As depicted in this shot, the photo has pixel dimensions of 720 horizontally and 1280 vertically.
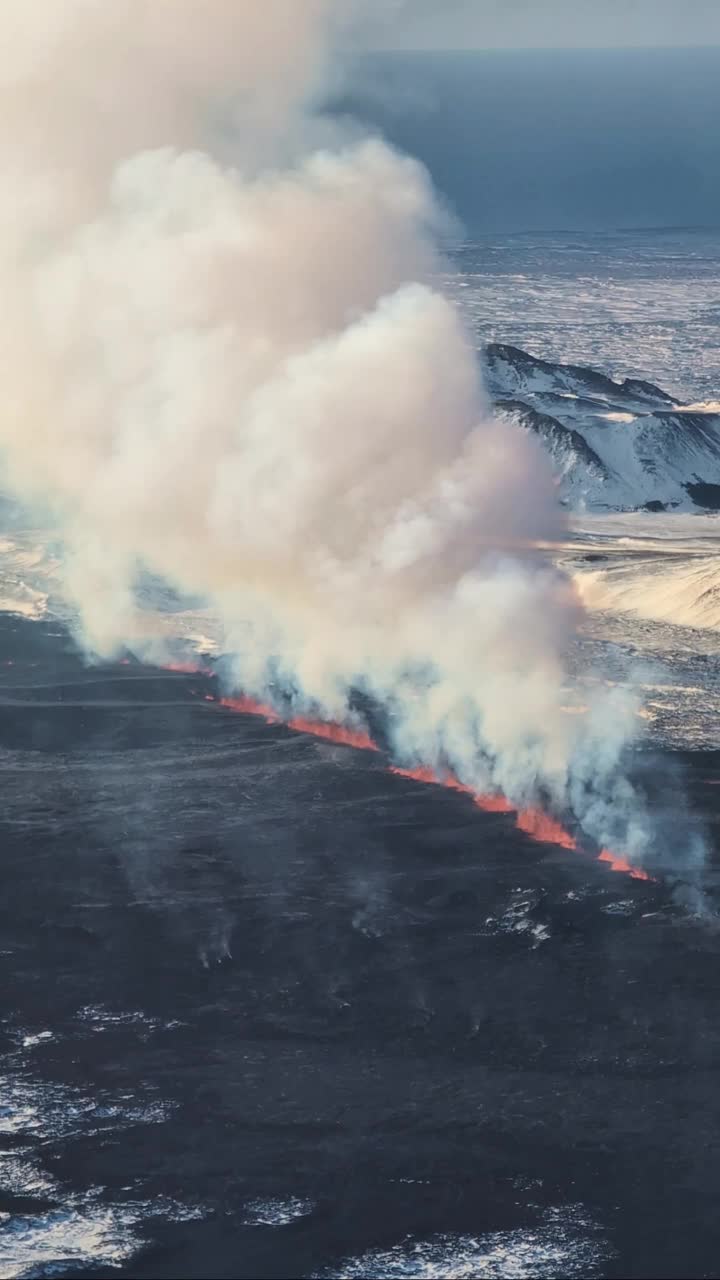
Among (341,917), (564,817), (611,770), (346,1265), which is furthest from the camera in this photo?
(611,770)

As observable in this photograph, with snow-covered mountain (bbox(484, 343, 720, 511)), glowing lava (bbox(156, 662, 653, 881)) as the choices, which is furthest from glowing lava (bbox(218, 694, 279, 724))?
snow-covered mountain (bbox(484, 343, 720, 511))

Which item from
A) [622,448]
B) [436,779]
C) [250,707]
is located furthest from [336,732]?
[622,448]

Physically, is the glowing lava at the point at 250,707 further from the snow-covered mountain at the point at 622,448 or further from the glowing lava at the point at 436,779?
the snow-covered mountain at the point at 622,448

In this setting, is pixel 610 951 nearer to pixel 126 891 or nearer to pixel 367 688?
pixel 126 891

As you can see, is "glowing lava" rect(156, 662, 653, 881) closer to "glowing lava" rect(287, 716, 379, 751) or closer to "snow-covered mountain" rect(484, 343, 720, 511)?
"glowing lava" rect(287, 716, 379, 751)

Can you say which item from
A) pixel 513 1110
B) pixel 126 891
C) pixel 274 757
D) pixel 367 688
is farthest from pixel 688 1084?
pixel 367 688

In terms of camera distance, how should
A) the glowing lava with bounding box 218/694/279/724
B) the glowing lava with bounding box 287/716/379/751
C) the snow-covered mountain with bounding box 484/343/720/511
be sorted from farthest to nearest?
the snow-covered mountain with bounding box 484/343/720/511, the glowing lava with bounding box 218/694/279/724, the glowing lava with bounding box 287/716/379/751
